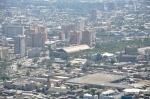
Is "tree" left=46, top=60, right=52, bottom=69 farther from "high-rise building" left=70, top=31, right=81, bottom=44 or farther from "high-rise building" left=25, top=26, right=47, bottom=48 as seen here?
"high-rise building" left=70, top=31, right=81, bottom=44

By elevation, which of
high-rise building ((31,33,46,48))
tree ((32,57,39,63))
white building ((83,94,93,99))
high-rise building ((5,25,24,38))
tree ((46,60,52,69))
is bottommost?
white building ((83,94,93,99))

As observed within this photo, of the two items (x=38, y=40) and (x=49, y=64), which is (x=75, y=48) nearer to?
(x=38, y=40)

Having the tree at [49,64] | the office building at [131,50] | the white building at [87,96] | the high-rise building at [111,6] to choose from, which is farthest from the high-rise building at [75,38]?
the high-rise building at [111,6]

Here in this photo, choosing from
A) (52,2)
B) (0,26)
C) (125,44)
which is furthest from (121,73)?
(52,2)

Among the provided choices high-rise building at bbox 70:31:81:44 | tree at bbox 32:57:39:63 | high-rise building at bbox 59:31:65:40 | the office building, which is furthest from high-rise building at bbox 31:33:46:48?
the office building

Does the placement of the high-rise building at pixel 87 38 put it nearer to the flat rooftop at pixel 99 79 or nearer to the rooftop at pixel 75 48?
the rooftop at pixel 75 48

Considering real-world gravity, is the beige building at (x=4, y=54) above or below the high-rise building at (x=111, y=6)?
below
